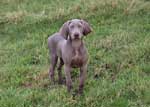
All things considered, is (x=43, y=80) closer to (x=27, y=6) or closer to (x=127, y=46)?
(x=127, y=46)

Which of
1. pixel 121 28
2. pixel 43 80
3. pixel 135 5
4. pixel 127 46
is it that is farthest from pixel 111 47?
pixel 135 5

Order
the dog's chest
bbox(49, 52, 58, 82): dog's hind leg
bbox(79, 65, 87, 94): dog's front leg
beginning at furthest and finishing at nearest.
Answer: bbox(49, 52, 58, 82): dog's hind leg < bbox(79, 65, 87, 94): dog's front leg < the dog's chest

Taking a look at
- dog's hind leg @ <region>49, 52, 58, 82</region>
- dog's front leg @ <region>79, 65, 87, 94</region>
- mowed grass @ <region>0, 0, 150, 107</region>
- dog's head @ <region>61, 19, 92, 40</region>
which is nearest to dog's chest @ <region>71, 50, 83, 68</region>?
dog's front leg @ <region>79, 65, 87, 94</region>

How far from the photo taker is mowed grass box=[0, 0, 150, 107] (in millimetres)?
6668

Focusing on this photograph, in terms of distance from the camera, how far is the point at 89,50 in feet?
30.0

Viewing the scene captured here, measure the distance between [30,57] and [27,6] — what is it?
467 cm

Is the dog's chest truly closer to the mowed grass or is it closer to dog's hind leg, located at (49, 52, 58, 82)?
the mowed grass

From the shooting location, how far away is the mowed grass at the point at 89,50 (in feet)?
21.9

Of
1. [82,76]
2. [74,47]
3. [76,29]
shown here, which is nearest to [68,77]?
[82,76]

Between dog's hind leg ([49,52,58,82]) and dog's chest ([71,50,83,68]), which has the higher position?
dog's chest ([71,50,83,68])

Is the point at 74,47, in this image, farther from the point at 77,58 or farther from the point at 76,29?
the point at 76,29

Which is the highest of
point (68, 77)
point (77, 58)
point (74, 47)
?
point (74, 47)

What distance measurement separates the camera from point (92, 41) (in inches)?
381

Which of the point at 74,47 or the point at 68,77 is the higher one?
the point at 74,47
